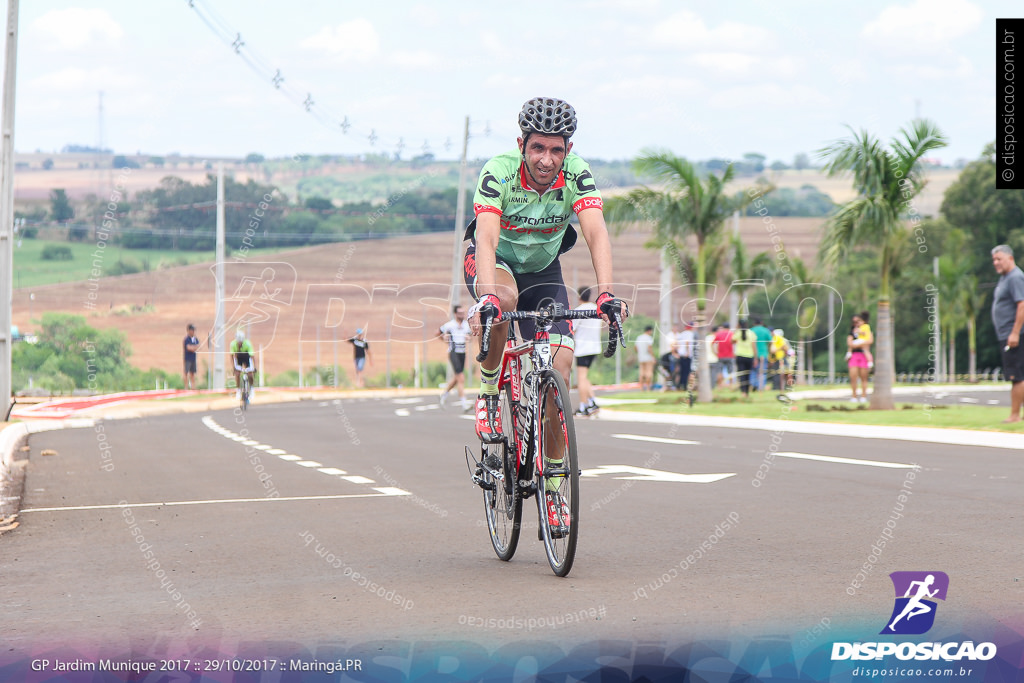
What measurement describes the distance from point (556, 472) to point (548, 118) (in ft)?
5.90

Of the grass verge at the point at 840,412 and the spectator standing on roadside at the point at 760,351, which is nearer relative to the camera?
the grass verge at the point at 840,412

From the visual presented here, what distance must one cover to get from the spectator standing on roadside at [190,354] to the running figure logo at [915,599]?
28921 millimetres

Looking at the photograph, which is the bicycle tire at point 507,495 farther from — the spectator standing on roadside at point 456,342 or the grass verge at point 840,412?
the spectator standing on roadside at point 456,342

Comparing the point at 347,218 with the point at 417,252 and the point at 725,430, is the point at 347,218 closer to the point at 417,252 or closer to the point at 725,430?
the point at 417,252

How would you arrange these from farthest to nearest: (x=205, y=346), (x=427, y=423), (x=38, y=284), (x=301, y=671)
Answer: (x=205, y=346) < (x=38, y=284) < (x=427, y=423) < (x=301, y=671)

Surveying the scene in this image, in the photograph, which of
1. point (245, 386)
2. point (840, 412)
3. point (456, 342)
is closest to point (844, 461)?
point (840, 412)

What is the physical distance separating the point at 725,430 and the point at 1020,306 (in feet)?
15.3

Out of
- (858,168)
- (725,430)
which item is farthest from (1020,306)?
(858,168)

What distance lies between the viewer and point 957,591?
5426mm

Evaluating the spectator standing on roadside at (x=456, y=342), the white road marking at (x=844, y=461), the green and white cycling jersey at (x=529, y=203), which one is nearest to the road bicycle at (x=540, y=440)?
the green and white cycling jersey at (x=529, y=203)

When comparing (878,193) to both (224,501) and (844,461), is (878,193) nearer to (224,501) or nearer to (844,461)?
(844,461)

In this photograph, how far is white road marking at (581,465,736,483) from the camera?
416 inches

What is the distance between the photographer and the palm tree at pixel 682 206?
82.7 ft

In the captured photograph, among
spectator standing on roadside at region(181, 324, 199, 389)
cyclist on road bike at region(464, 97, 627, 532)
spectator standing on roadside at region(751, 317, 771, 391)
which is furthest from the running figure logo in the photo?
spectator standing on roadside at region(181, 324, 199, 389)
